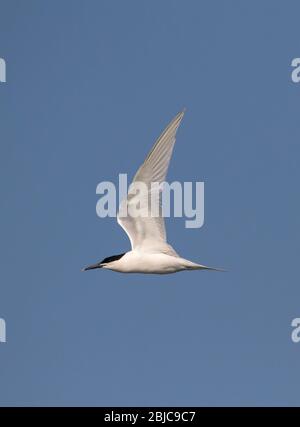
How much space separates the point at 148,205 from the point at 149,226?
1.33ft

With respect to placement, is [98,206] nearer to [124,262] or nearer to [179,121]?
[124,262]

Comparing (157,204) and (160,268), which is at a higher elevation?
(157,204)

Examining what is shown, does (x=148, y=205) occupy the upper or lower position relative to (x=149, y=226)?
upper

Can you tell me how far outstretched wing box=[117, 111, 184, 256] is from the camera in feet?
59.4

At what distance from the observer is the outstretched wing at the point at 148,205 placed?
18.1 metres

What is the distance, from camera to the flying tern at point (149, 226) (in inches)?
711

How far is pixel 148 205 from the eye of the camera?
1867 cm

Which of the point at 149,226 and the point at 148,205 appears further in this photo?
the point at 149,226

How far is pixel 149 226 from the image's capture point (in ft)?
61.7

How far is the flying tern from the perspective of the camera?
18047 millimetres
